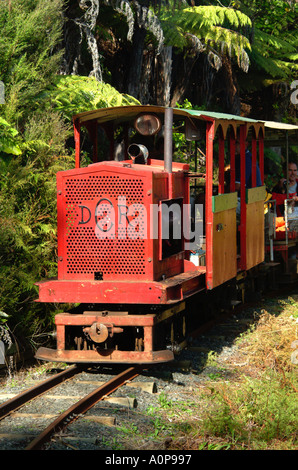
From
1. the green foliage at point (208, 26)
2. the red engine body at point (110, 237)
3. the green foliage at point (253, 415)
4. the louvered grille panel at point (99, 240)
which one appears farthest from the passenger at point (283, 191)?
the green foliage at point (253, 415)

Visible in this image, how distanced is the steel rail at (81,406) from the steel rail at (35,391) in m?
0.55

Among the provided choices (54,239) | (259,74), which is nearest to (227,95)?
(259,74)

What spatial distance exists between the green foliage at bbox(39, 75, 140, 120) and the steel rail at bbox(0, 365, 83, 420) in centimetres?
437

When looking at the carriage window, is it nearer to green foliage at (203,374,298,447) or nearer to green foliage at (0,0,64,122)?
green foliage at (203,374,298,447)

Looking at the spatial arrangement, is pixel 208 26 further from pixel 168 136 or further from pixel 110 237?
pixel 110 237

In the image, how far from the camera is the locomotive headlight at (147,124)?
8.68m

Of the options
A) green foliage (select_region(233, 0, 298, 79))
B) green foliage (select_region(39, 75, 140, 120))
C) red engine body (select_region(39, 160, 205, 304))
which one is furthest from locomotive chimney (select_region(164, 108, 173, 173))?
green foliage (select_region(233, 0, 298, 79))

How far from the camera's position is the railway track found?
18.8 ft

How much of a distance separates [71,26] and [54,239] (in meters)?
5.56

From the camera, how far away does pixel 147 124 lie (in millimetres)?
8750

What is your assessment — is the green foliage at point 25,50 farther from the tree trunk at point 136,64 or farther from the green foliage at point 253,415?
the green foliage at point 253,415

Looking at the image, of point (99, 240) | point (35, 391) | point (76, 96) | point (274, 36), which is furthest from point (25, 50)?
point (274, 36)

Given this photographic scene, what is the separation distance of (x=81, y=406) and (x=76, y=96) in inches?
241

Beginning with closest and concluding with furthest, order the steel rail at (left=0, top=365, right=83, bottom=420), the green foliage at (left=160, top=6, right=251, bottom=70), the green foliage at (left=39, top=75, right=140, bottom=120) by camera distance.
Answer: the steel rail at (left=0, top=365, right=83, bottom=420)
the green foliage at (left=39, top=75, right=140, bottom=120)
the green foliage at (left=160, top=6, right=251, bottom=70)
